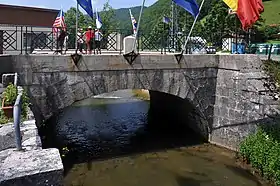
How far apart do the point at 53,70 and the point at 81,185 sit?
12.2ft

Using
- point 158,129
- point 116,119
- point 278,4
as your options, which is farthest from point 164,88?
point 278,4

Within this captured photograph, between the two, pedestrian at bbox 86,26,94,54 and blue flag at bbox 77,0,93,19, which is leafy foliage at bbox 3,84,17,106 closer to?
blue flag at bbox 77,0,93,19

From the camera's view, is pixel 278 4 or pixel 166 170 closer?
pixel 166 170

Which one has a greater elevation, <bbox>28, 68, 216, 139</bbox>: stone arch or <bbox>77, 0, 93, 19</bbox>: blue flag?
<bbox>77, 0, 93, 19</bbox>: blue flag

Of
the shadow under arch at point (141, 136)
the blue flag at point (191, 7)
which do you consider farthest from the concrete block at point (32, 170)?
the blue flag at point (191, 7)

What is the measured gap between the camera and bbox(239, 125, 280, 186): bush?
995cm

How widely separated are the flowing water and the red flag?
4.95 metres

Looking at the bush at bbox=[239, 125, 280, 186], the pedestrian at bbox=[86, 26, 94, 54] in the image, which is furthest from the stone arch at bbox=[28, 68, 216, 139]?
the pedestrian at bbox=[86, 26, 94, 54]

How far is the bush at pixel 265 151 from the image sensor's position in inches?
392

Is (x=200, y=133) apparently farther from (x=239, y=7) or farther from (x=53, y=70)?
(x=53, y=70)

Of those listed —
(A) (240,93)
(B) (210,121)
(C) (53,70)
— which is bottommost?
(B) (210,121)

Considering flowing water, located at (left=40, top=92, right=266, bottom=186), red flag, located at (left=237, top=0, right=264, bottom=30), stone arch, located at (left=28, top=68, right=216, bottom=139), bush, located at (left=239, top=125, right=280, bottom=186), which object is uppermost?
red flag, located at (left=237, top=0, right=264, bottom=30)

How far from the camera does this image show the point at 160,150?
1274 centimetres

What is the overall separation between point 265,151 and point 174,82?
402cm
